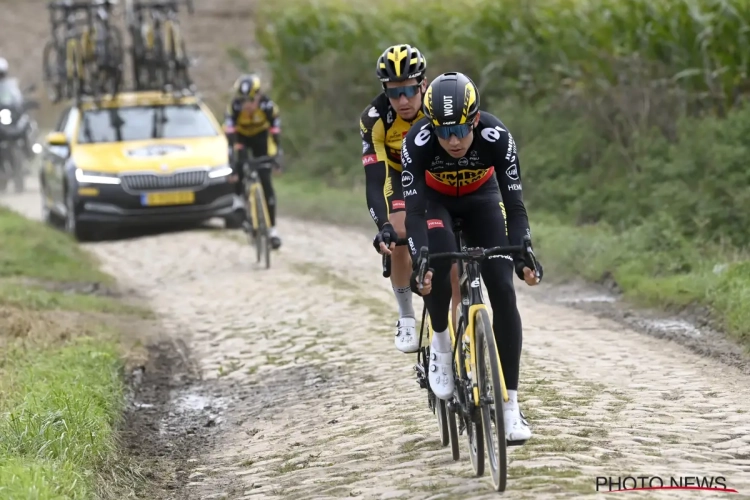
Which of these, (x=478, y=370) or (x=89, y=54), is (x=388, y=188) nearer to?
(x=478, y=370)

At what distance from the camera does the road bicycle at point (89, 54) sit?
1959 centimetres

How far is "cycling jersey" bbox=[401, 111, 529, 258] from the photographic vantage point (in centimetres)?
650

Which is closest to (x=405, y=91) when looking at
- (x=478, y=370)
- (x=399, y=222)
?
(x=399, y=222)

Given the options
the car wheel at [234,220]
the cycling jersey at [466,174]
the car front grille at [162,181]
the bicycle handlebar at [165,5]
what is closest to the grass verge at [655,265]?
the cycling jersey at [466,174]

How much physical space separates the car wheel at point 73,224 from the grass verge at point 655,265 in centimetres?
613

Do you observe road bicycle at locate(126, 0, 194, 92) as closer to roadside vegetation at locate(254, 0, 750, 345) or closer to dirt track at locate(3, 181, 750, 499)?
roadside vegetation at locate(254, 0, 750, 345)

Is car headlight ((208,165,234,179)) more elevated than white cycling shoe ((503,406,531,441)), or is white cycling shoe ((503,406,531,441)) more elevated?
white cycling shoe ((503,406,531,441))

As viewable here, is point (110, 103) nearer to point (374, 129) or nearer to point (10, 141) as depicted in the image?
point (10, 141)

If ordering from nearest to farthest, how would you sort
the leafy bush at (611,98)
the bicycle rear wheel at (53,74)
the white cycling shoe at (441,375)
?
1. the white cycling shoe at (441,375)
2. the leafy bush at (611,98)
3. the bicycle rear wheel at (53,74)

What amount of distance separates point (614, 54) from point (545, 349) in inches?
358

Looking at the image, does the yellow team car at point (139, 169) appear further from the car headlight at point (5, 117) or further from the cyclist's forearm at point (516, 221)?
the cyclist's forearm at point (516, 221)

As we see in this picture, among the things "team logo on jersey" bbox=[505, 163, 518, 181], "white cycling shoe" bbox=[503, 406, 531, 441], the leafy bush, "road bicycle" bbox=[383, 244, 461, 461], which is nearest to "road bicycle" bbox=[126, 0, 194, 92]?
the leafy bush

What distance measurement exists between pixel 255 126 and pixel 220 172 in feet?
8.86

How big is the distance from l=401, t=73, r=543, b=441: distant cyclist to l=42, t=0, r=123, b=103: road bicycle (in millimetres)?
13510
